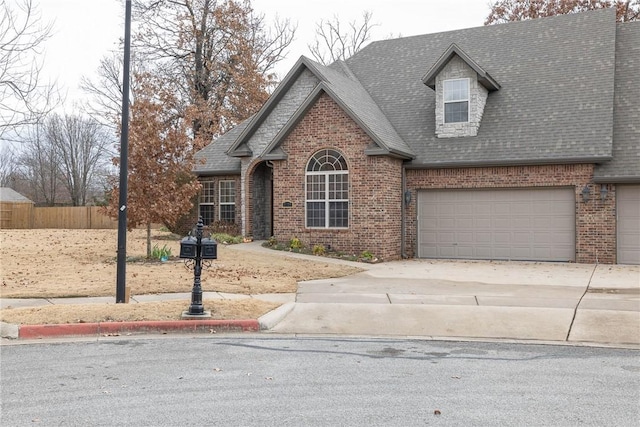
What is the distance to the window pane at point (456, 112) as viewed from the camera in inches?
784

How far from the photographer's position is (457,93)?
20.0 meters

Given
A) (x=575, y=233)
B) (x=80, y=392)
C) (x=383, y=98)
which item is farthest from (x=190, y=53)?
(x=80, y=392)

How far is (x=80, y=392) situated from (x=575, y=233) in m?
15.7

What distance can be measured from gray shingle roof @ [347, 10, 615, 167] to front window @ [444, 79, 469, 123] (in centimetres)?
73

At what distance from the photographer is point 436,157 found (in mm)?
19391

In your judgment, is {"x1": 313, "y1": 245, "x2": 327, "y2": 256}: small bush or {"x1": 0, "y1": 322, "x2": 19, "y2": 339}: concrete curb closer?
{"x1": 0, "y1": 322, "x2": 19, "y2": 339}: concrete curb

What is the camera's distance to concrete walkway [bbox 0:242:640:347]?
30.0 ft

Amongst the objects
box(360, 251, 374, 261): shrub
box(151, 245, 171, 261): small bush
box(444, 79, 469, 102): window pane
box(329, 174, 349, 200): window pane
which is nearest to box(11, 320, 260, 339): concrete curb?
box(151, 245, 171, 261): small bush

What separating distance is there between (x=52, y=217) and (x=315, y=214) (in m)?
25.5

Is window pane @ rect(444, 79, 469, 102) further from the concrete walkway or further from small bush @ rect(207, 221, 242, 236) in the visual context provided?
small bush @ rect(207, 221, 242, 236)

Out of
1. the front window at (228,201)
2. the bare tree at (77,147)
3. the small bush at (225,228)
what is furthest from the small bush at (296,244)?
the bare tree at (77,147)

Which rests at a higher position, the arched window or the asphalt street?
the arched window

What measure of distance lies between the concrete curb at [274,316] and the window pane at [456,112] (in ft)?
38.2

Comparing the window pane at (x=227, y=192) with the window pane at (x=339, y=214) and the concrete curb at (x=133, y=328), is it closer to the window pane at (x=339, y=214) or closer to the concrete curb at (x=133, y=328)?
the window pane at (x=339, y=214)
